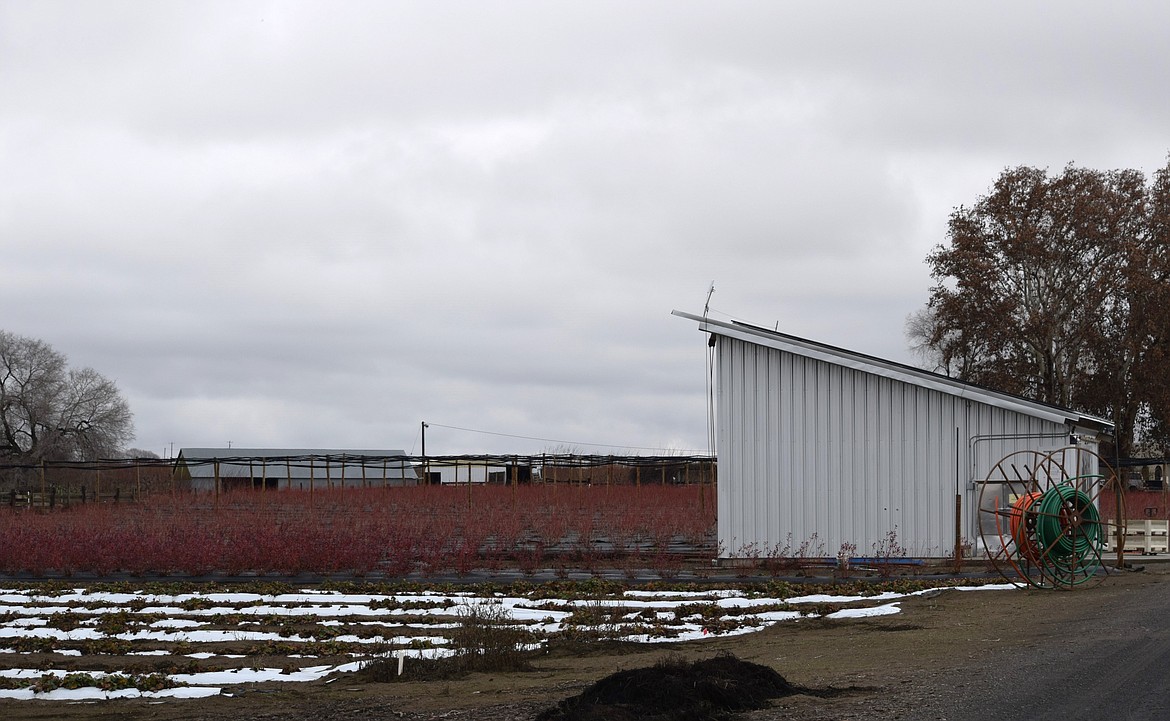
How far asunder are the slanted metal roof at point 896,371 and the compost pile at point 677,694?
467 inches

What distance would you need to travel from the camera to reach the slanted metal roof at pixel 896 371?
20.2 m

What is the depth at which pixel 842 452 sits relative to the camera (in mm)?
20750

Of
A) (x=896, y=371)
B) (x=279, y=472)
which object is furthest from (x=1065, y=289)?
(x=279, y=472)

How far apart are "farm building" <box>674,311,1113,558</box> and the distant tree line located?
2261 cm

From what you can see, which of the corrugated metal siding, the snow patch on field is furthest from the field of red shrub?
the snow patch on field

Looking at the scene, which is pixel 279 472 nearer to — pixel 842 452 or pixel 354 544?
pixel 354 544

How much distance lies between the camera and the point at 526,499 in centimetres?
4012

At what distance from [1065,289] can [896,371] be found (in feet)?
83.6

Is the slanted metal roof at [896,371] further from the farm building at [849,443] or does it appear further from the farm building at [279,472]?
the farm building at [279,472]

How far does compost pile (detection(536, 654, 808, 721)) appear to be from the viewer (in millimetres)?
8484

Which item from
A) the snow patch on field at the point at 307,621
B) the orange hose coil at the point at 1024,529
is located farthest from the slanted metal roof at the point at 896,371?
the snow patch on field at the point at 307,621

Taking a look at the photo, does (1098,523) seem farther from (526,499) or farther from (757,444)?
(526,499)

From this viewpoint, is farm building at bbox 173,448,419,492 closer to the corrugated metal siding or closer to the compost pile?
the corrugated metal siding

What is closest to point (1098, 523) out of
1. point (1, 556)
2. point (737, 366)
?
point (737, 366)
